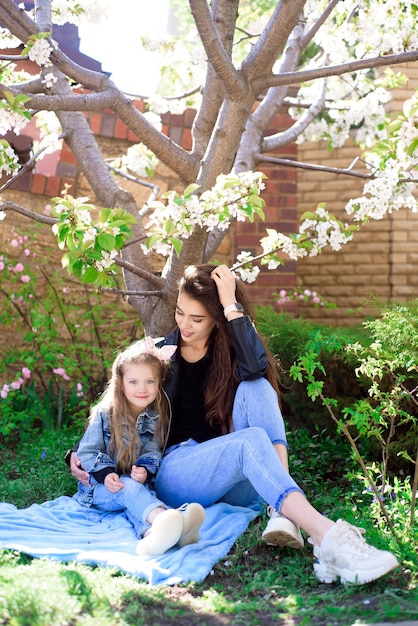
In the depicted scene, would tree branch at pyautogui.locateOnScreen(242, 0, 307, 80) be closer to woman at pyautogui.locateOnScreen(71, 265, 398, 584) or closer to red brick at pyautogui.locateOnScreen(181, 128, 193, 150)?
woman at pyautogui.locateOnScreen(71, 265, 398, 584)

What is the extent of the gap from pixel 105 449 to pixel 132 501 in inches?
11.9

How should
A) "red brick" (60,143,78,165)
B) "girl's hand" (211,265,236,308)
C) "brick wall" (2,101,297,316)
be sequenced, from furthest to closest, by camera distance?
"brick wall" (2,101,297,316)
"red brick" (60,143,78,165)
"girl's hand" (211,265,236,308)

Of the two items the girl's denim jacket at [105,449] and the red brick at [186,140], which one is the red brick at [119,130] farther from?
the girl's denim jacket at [105,449]

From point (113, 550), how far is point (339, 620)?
85 centimetres

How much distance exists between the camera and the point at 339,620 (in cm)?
198

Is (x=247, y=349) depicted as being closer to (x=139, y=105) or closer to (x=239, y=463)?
(x=239, y=463)

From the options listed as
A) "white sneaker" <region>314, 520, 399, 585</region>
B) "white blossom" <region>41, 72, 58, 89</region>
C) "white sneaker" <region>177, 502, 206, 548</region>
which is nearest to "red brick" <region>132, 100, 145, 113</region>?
"white blossom" <region>41, 72, 58, 89</region>

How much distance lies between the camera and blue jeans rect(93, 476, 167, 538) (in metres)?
2.64

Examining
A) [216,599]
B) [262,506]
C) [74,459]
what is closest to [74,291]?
[74,459]

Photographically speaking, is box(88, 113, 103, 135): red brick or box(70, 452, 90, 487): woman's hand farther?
box(88, 113, 103, 135): red brick

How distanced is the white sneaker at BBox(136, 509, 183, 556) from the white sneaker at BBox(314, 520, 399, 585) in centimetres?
44

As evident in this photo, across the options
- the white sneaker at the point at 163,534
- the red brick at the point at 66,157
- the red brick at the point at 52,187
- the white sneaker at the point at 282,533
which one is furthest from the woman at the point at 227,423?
the red brick at the point at 66,157

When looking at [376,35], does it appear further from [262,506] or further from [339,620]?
[339,620]

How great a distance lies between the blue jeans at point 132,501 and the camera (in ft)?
8.66
